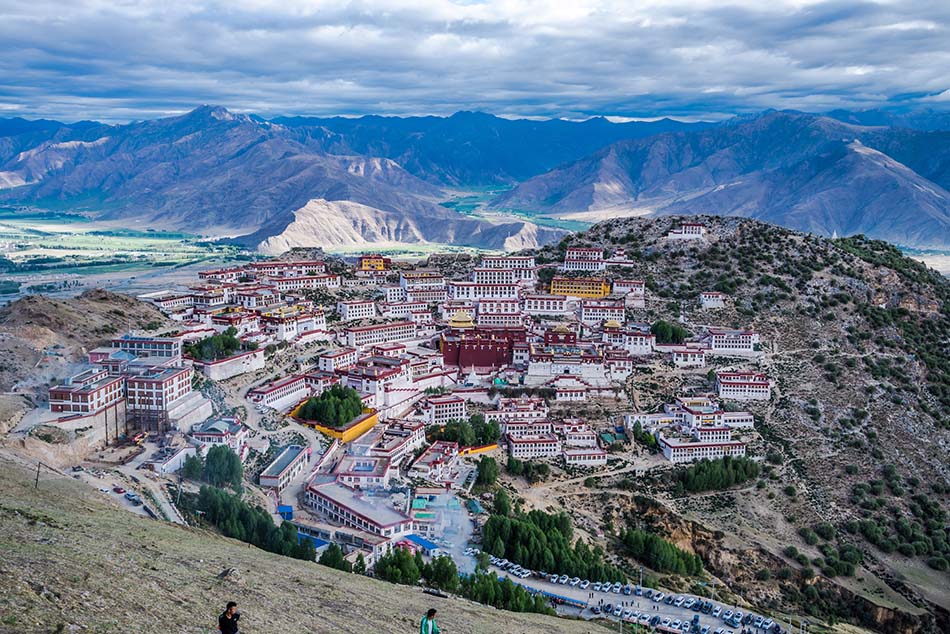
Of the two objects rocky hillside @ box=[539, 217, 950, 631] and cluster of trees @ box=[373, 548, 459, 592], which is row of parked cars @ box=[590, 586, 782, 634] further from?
rocky hillside @ box=[539, 217, 950, 631]

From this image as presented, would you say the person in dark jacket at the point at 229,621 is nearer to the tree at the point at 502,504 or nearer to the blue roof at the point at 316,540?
the blue roof at the point at 316,540

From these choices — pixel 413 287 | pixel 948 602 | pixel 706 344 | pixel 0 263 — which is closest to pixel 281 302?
pixel 413 287

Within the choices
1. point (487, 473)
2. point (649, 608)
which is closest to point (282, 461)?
point (487, 473)

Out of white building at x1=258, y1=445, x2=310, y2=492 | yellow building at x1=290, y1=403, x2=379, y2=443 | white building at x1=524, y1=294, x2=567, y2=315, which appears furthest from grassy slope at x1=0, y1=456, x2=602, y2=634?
white building at x1=524, y1=294, x2=567, y2=315

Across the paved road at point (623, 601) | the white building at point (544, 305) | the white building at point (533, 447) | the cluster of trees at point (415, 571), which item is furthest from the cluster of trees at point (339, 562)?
the white building at point (544, 305)

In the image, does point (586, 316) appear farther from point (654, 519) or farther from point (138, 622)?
point (138, 622)
